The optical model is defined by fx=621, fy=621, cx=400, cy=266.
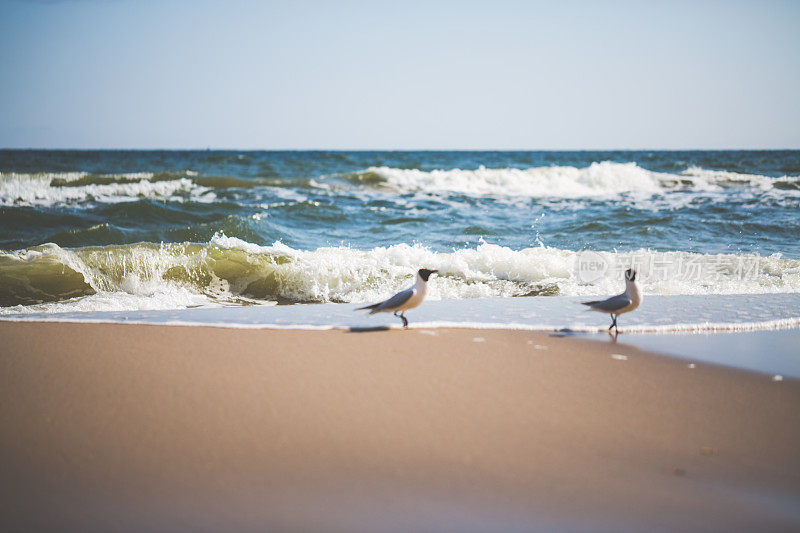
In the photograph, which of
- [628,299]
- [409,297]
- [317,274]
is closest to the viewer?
[409,297]

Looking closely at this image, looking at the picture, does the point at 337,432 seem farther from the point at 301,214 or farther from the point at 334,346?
the point at 301,214

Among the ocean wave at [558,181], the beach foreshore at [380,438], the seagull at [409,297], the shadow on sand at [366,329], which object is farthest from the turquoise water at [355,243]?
the beach foreshore at [380,438]

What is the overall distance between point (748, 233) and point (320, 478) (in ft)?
35.3

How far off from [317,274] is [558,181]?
17.2 m

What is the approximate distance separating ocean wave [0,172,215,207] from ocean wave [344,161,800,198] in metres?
6.46

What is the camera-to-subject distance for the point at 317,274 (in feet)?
23.0

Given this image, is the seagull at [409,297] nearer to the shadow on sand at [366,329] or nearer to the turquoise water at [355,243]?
the shadow on sand at [366,329]

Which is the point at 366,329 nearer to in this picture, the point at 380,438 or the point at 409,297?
the point at 409,297

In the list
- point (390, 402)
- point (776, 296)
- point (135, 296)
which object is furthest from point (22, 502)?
point (776, 296)

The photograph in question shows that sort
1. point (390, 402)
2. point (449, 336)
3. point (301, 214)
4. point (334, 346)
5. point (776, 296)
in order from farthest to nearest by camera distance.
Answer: point (301, 214)
point (776, 296)
point (449, 336)
point (334, 346)
point (390, 402)

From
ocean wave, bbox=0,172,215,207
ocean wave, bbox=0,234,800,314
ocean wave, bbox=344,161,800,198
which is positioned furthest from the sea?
ocean wave, bbox=344,161,800,198

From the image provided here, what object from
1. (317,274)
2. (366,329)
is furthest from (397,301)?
(317,274)

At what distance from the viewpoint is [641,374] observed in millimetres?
3605

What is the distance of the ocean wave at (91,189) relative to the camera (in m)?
14.9
